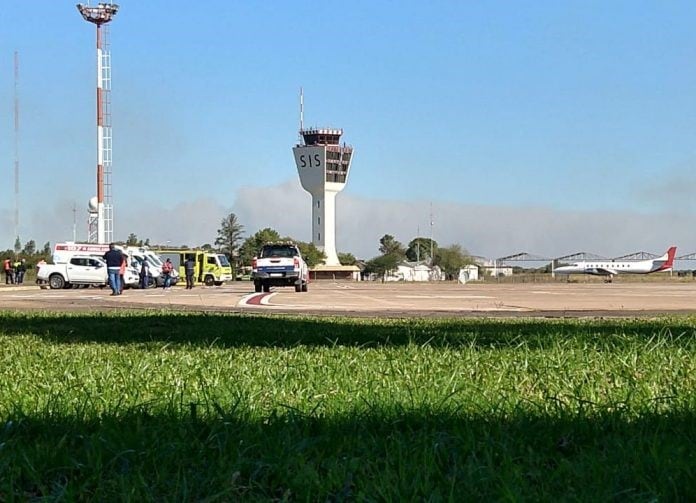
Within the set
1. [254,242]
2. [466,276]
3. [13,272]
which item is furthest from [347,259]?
[13,272]

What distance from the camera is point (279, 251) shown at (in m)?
36.3

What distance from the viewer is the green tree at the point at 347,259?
168175 mm

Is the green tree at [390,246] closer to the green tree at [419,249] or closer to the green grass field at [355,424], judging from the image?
the green tree at [419,249]

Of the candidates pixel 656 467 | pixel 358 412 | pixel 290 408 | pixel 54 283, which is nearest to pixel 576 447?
pixel 656 467

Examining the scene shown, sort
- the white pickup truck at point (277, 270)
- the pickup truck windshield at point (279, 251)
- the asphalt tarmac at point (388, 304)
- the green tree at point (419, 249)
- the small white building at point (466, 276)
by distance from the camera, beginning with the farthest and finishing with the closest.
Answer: the green tree at point (419, 249) < the small white building at point (466, 276) < the pickup truck windshield at point (279, 251) < the white pickup truck at point (277, 270) < the asphalt tarmac at point (388, 304)

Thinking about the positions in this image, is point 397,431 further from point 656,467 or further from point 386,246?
point 386,246

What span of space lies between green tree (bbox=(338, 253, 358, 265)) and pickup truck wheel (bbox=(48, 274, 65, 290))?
121 metres

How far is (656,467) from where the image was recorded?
9.90 ft

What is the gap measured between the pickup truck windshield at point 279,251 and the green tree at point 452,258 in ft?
377

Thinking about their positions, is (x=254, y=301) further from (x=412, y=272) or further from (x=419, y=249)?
(x=419, y=249)

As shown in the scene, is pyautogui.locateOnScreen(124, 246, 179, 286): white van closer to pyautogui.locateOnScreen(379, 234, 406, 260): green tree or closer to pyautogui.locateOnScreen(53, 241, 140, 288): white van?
pyautogui.locateOnScreen(53, 241, 140, 288): white van

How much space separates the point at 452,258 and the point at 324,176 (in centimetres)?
2761

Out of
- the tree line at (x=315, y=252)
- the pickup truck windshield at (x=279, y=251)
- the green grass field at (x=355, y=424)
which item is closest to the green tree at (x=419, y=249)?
the tree line at (x=315, y=252)

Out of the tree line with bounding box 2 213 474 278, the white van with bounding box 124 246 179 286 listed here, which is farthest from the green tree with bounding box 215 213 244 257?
the white van with bounding box 124 246 179 286
